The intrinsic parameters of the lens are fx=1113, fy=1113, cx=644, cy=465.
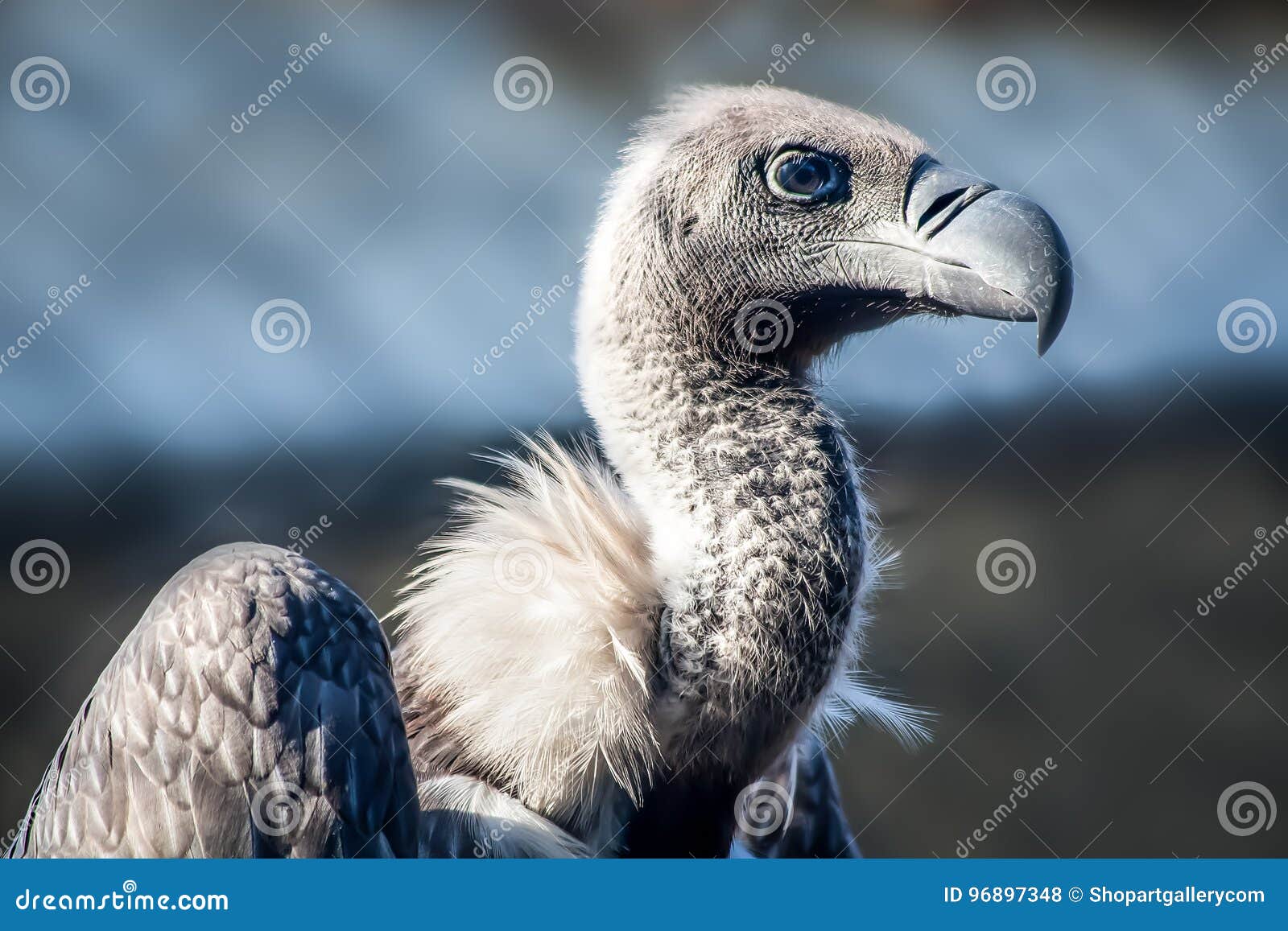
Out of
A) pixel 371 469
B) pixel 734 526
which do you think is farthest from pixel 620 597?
pixel 371 469

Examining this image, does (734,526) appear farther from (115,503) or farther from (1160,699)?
(1160,699)

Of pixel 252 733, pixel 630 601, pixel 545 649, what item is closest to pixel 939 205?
pixel 630 601

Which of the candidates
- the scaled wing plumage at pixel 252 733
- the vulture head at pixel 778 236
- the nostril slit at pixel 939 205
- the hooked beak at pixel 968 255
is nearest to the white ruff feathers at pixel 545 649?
the scaled wing plumage at pixel 252 733

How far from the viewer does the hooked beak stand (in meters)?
1.67

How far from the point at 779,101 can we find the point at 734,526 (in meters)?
0.83

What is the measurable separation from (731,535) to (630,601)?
184 mm

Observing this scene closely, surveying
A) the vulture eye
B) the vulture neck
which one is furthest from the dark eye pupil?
the vulture neck

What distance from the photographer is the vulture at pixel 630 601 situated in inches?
62.1

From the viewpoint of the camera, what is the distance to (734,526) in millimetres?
1668

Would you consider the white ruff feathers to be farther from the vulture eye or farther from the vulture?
the vulture eye

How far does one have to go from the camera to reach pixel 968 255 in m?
1.72

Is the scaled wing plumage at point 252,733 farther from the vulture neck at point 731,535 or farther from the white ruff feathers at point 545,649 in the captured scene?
the vulture neck at point 731,535

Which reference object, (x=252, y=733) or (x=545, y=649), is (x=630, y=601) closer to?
(x=545, y=649)

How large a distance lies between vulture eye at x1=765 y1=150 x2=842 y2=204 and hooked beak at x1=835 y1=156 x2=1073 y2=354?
99 millimetres
